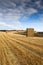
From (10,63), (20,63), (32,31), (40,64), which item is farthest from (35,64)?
(32,31)

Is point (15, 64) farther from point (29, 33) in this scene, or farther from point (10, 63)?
point (29, 33)

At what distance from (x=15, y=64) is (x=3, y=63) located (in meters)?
0.68

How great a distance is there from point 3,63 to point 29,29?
2578 cm

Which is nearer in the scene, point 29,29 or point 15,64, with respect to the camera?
point 15,64

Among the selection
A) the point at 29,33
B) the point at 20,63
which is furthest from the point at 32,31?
the point at 20,63

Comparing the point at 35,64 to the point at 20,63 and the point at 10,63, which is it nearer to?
the point at 20,63

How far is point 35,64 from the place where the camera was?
21.5ft

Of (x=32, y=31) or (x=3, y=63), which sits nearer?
(x=3, y=63)

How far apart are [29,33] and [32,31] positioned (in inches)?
35.1

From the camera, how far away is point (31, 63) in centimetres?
671

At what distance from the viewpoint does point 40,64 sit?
6.53 meters

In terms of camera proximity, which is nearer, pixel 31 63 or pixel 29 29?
pixel 31 63

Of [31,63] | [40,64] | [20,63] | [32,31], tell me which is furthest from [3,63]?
[32,31]

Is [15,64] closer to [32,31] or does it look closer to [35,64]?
[35,64]
